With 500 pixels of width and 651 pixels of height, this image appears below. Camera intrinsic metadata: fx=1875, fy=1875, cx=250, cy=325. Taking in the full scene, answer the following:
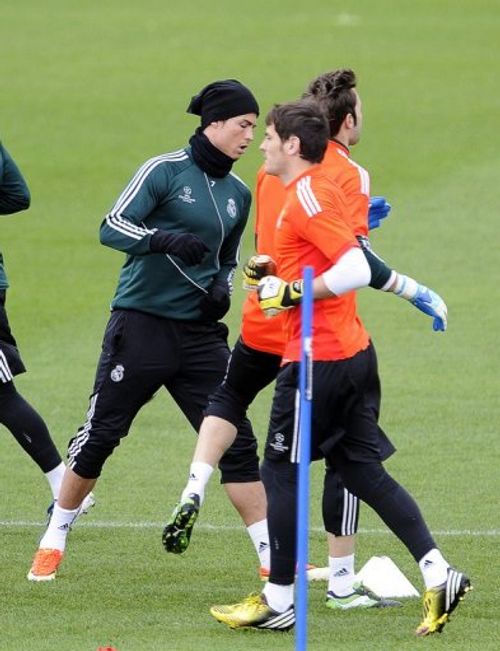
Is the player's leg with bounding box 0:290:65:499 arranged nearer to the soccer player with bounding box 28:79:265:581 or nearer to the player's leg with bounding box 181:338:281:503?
the soccer player with bounding box 28:79:265:581

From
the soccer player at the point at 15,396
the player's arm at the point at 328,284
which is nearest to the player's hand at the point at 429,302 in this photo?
the player's arm at the point at 328,284

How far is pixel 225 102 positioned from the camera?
28.0ft

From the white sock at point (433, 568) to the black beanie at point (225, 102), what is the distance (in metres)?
2.27

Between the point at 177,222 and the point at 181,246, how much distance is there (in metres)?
0.52

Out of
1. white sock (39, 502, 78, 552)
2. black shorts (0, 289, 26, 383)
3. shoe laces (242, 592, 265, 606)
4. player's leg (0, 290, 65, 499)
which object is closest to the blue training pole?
shoe laces (242, 592, 265, 606)

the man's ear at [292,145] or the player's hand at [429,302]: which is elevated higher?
the man's ear at [292,145]

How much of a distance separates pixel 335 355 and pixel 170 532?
1.00m

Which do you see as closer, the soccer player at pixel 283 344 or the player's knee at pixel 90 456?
the soccer player at pixel 283 344

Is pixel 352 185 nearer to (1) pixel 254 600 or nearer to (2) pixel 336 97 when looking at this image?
(2) pixel 336 97

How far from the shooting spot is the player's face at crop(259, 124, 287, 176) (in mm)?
7543

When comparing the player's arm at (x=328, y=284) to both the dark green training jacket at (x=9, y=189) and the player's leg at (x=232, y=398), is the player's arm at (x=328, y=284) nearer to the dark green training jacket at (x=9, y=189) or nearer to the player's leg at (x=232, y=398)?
the player's leg at (x=232, y=398)

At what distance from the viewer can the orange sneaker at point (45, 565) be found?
28.2 feet

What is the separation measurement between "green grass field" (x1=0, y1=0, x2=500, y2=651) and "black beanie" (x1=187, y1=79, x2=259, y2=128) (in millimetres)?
2129

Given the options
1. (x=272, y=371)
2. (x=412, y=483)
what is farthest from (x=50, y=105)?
(x=272, y=371)
